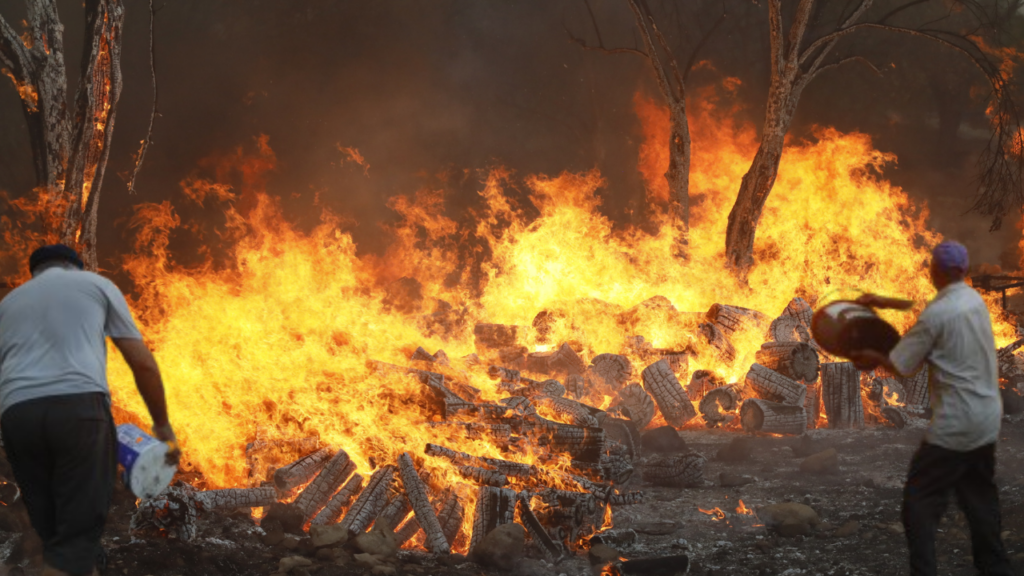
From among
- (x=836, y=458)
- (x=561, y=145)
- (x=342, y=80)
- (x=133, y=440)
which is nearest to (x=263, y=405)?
(x=133, y=440)

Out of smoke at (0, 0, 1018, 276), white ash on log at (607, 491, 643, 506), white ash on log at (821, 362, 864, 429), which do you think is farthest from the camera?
smoke at (0, 0, 1018, 276)

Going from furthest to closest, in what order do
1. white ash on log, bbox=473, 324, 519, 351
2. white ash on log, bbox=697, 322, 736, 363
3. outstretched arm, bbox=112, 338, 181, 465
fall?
white ash on log, bbox=473, 324, 519, 351 → white ash on log, bbox=697, 322, 736, 363 → outstretched arm, bbox=112, 338, 181, 465

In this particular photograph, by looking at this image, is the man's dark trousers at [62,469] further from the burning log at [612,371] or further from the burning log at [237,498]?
the burning log at [612,371]

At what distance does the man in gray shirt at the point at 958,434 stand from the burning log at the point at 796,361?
6.07 m

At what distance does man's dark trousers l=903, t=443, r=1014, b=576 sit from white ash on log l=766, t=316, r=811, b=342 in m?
7.22

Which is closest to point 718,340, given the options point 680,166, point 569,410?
point 569,410

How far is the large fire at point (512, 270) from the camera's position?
339 inches

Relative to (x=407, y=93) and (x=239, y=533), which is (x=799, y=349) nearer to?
(x=239, y=533)

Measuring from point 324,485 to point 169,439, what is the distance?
8.28ft

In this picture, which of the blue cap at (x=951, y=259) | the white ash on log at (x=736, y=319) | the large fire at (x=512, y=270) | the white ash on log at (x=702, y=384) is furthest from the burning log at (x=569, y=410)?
the blue cap at (x=951, y=259)

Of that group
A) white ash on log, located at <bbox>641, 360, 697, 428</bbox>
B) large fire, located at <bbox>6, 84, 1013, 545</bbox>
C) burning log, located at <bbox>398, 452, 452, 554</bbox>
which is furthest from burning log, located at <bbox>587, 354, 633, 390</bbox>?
burning log, located at <bbox>398, 452, 452, 554</bbox>

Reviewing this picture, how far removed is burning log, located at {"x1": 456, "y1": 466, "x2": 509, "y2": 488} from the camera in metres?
6.15

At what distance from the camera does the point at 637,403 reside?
9.66 metres

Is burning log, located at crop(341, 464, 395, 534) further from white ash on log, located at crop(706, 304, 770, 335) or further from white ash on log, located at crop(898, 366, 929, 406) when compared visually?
white ash on log, located at crop(898, 366, 929, 406)
